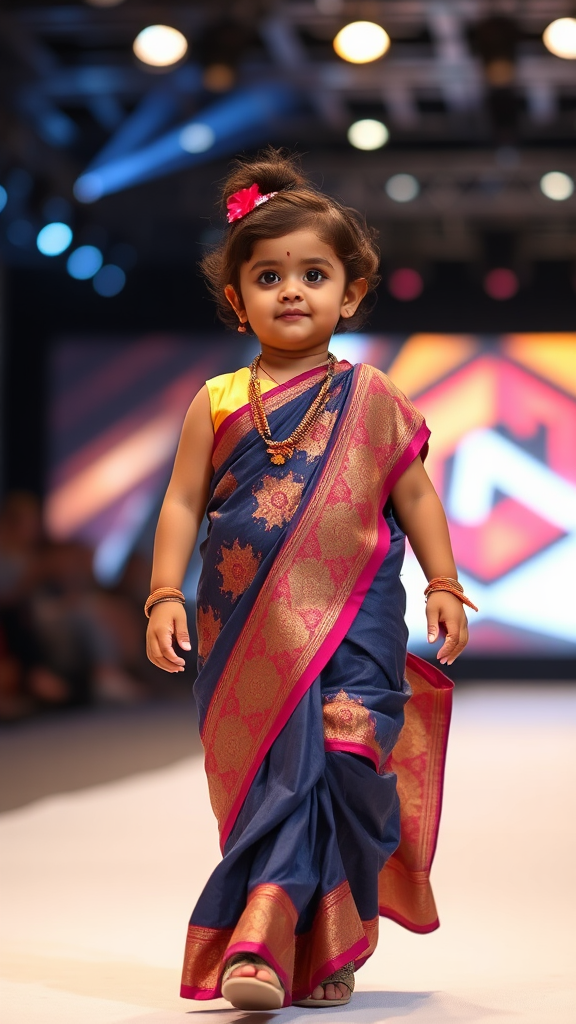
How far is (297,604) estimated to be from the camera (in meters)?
1.89

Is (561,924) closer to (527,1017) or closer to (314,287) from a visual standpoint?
(527,1017)

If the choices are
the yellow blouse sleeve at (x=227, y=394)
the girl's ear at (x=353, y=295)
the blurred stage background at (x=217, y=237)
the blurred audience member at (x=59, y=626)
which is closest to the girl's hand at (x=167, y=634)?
the yellow blouse sleeve at (x=227, y=394)

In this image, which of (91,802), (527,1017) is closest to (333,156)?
(91,802)

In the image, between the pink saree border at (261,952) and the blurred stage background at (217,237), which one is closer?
the pink saree border at (261,952)

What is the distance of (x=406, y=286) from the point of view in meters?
9.59

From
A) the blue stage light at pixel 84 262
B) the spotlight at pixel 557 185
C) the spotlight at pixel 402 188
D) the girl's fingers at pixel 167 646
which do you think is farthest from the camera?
the blue stage light at pixel 84 262

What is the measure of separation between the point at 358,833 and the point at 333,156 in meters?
6.47

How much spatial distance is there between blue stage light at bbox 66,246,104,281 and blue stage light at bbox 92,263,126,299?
0.76 ft

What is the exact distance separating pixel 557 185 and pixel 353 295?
619 cm

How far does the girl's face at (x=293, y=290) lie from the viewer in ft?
6.50

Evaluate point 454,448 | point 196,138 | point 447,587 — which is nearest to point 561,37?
point 196,138

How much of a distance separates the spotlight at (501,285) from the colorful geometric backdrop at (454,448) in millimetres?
317

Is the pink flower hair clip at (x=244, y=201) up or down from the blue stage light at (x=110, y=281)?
down

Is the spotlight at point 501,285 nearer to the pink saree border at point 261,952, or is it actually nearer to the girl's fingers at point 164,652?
the girl's fingers at point 164,652
